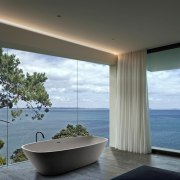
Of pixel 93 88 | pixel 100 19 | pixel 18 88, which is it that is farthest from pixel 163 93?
pixel 18 88

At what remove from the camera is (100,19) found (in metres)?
3.80

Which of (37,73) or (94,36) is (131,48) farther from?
Answer: (37,73)

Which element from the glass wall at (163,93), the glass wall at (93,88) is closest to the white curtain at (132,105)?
the glass wall at (163,93)

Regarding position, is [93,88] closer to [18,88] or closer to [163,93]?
[163,93]

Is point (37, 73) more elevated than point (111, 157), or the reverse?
point (37, 73)

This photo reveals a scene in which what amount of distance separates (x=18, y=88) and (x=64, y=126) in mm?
2958

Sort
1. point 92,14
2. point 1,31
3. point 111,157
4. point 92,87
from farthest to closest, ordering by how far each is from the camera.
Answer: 1. point 92,87
2. point 111,157
3. point 1,31
4. point 92,14

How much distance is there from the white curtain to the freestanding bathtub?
117 centimetres

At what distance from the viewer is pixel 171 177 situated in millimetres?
2363

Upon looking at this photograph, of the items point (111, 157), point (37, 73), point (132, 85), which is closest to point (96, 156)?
point (111, 157)

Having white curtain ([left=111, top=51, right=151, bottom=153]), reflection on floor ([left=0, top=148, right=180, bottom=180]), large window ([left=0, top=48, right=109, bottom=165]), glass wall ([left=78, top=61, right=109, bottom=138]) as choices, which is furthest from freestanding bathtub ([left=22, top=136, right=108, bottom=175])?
glass wall ([left=78, top=61, right=109, bottom=138])

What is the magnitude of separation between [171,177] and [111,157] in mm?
2967

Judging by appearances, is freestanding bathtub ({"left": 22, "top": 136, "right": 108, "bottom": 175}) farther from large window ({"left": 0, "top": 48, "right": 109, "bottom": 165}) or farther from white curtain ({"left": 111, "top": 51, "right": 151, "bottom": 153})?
large window ({"left": 0, "top": 48, "right": 109, "bottom": 165})

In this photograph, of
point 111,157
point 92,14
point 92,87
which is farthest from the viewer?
point 92,87
